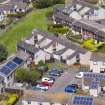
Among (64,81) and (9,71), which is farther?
(9,71)

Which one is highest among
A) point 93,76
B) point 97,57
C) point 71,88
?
point 97,57

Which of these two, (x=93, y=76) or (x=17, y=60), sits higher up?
(x=93, y=76)

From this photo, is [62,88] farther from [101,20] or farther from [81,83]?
[101,20]

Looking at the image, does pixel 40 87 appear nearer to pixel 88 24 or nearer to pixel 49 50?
pixel 49 50

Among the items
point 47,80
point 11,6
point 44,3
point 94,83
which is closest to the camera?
point 94,83

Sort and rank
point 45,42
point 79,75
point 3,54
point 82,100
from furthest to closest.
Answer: point 45,42 < point 3,54 < point 79,75 < point 82,100

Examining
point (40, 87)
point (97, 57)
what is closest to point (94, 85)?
point (40, 87)

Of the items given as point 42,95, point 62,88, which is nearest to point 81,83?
point 62,88

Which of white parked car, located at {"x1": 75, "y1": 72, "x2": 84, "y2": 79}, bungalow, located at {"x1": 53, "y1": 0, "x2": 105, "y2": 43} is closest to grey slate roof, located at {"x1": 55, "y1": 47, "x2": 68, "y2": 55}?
white parked car, located at {"x1": 75, "y1": 72, "x2": 84, "y2": 79}
